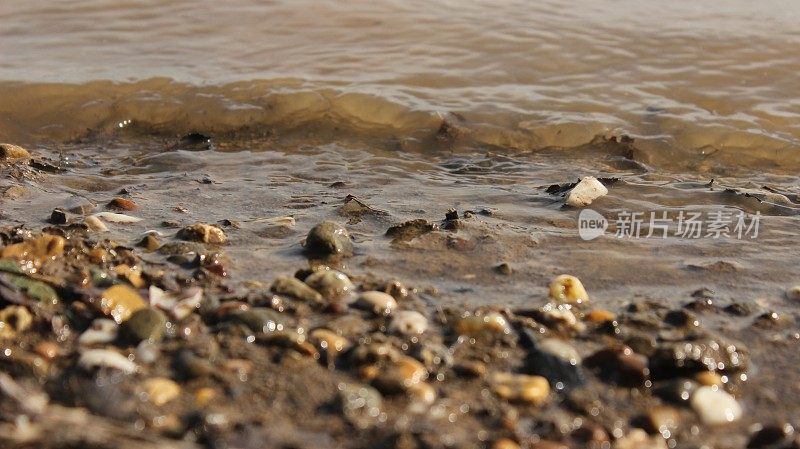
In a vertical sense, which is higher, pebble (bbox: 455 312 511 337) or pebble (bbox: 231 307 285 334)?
pebble (bbox: 231 307 285 334)

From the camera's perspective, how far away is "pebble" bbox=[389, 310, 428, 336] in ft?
8.51

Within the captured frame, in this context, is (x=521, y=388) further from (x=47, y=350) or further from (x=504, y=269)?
(x=47, y=350)

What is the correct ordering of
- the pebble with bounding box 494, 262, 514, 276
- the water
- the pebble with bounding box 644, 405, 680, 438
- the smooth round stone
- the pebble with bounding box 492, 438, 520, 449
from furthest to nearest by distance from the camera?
the water → the pebble with bounding box 494, 262, 514, 276 → the smooth round stone → the pebble with bounding box 644, 405, 680, 438 → the pebble with bounding box 492, 438, 520, 449

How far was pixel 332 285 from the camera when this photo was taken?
2863 millimetres

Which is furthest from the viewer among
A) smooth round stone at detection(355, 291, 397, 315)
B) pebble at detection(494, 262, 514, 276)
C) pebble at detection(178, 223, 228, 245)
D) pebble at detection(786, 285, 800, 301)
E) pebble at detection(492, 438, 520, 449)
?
pebble at detection(178, 223, 228, 245)

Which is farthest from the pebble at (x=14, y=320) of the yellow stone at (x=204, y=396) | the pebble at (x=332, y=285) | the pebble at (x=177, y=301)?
the pebble at (x=332, y=285)

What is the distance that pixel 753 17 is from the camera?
8008mm

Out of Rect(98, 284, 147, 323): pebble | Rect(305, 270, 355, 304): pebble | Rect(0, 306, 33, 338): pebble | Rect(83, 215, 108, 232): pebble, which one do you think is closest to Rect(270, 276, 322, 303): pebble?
Rect(305, 270, 355, 304): pebble

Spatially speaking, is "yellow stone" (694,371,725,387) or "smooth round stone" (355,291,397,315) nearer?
"yellow stone" (694,371,725,387)

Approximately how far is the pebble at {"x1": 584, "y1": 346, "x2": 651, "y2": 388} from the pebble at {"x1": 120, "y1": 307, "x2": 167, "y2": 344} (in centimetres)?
124

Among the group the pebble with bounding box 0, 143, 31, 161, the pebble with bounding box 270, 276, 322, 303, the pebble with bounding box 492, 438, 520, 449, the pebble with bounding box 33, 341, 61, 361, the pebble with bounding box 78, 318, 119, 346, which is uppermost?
the pebble with bounding box 33, 341, 61, 361

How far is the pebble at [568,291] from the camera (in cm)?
292

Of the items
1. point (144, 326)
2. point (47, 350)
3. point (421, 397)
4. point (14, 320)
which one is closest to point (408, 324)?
point (421, 397)

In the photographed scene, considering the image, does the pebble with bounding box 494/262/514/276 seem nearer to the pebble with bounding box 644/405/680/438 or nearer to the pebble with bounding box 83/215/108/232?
the pebble with bounding box 644/405/680/438
